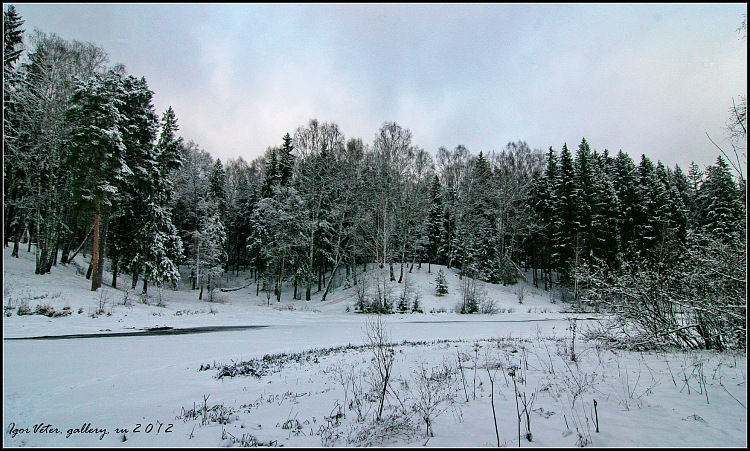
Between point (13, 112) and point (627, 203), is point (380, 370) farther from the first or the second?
point (627, 203)

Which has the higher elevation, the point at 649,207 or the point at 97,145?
the point at 649,207

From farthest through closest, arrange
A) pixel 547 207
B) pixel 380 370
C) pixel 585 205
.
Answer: pixel 547 207, pixel 585 205, pixel 380 370

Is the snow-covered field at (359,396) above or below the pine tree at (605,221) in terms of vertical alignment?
below

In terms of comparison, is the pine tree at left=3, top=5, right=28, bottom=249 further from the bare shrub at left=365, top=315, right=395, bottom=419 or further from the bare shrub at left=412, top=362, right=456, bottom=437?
the bare shrub at left=412, top=362, right=456, bottom=437

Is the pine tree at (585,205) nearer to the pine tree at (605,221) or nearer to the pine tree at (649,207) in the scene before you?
the pine tree at (605,221)

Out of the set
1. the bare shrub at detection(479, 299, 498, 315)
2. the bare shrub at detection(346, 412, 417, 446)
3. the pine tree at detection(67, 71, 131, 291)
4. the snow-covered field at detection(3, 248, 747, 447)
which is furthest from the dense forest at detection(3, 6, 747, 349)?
the bare shrub at detection(346, 412, 417, 446)

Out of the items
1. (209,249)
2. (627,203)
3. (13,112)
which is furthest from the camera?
(627,203)

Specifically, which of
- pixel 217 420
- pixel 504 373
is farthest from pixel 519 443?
pixel 217 420

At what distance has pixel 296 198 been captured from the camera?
112 ft

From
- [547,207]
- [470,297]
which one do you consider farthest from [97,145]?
[547,207]

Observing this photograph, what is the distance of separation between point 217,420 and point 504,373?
5.25 metres

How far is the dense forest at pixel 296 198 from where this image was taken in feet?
82.4

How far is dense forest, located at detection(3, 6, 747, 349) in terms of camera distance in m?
25.1

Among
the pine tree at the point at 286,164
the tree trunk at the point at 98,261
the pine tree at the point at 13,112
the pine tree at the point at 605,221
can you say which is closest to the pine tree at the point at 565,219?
the pine tree at the point at 605,221
